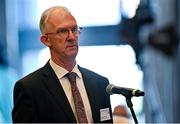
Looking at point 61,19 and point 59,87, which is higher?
point 61,19

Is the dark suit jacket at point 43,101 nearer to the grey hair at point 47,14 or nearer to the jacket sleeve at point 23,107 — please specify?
the jacket sleeve at point 23,107

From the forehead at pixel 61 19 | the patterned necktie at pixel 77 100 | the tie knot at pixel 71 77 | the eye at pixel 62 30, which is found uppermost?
the forehead at pixel 61 19

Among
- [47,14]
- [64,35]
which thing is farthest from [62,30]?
[47,14]

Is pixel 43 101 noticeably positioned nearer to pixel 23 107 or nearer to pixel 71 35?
pixel 23 107

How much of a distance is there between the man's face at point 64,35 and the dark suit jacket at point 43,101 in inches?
4.9

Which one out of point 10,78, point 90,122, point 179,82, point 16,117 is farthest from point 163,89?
point 16,117

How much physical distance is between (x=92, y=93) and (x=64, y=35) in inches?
13.3

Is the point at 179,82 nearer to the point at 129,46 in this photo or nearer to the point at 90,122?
the point at 129,46

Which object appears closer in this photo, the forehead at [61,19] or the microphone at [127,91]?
the microphone at [127,91]

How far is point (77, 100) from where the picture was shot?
6.66 feet

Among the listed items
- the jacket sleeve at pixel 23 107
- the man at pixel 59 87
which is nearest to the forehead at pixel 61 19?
the man at pixel 59 87

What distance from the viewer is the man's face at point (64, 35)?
2.03 metres

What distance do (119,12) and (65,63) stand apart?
73.5 inches

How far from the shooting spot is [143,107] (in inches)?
150
